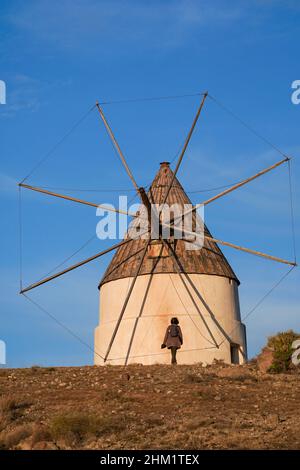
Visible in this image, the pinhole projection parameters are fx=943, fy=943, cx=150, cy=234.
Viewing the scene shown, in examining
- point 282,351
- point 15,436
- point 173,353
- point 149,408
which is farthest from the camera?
point 173,353

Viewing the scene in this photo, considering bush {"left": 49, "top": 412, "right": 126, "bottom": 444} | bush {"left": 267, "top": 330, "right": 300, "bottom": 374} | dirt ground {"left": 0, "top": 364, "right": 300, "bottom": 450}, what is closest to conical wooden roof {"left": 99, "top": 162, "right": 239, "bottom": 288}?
bush {"left": 267, "top": 330, "right": 300, "bottom": 374}

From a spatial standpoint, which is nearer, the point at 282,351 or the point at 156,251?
the point at 282,351

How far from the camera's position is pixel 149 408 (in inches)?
700

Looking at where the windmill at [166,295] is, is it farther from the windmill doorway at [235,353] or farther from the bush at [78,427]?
the bush at [78,427]

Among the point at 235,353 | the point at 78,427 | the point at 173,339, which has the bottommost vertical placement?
the point at 78,427

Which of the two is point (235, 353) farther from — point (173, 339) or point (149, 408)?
point (149, 408)

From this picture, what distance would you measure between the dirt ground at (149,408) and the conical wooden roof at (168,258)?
4.53 meters

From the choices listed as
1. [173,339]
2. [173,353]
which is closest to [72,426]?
[173,339]

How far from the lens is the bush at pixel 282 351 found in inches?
903

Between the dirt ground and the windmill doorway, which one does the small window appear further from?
the dirt ground

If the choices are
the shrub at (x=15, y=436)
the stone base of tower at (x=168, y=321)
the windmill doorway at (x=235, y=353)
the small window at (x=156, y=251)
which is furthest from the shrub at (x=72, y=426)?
the windmill doorway at (x=235, y=353)

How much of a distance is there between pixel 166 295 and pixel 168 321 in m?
0.75
